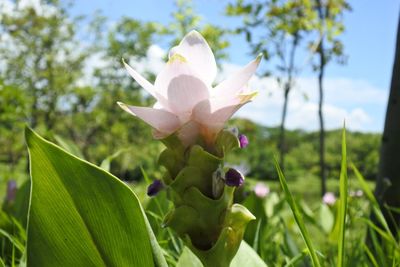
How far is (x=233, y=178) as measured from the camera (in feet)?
1.78

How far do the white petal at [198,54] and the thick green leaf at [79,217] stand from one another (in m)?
0.16

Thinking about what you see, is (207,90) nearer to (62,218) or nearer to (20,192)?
(62,218)

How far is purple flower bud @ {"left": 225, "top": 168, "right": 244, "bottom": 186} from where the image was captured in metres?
0.54

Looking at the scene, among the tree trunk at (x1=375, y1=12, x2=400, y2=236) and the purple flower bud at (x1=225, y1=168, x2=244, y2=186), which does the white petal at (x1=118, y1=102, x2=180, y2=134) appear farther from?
the tree trunk at (x1=375, y1=12, x2=400, y2=236)

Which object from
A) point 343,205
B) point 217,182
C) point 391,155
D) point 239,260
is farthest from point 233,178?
point 391,155

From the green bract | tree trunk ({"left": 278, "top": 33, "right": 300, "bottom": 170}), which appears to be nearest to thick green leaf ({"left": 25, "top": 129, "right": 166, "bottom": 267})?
the green bract

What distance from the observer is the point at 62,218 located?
527 mm

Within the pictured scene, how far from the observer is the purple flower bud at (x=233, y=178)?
54 cm

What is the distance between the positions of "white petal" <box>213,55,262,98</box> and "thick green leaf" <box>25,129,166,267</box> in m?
0.15

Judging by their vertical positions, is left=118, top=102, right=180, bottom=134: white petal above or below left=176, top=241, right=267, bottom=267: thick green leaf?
above

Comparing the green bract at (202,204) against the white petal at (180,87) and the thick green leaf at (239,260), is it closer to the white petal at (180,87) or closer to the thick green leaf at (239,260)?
the white petal at (180,87)

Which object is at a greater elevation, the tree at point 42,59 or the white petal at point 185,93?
the white petal at point 185,93

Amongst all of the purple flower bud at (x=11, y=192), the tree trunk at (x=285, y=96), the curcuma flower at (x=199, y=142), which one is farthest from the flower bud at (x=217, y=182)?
the tree trunk at (x=285, y=96)

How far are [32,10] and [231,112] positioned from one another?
893cm
